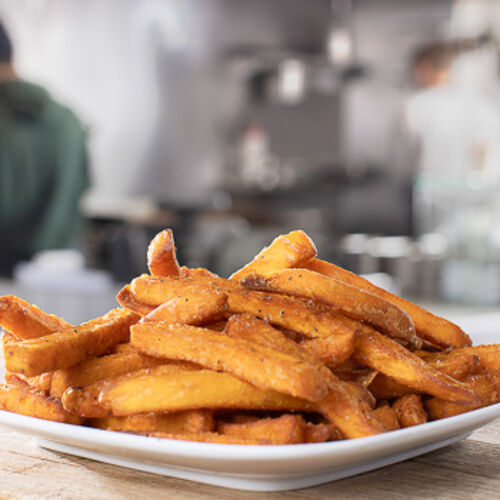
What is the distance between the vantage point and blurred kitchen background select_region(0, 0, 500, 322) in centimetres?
539

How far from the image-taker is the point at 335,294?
0.74m

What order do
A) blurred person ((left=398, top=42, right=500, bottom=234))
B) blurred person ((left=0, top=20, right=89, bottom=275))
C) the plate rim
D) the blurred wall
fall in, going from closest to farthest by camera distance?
the plate rim, blurred person ((left=398, top=42, right=500, bottom=234)), blurred person ((left=0, top=20, right=89, bottom=275)), the blurred wall

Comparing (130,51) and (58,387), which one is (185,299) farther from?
(130,51)

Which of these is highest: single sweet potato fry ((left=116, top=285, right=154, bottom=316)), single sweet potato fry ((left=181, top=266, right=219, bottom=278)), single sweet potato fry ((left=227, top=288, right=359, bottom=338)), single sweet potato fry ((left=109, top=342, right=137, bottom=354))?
single sweet potato fry ((left=181, top=266, right=219, bottom=278))

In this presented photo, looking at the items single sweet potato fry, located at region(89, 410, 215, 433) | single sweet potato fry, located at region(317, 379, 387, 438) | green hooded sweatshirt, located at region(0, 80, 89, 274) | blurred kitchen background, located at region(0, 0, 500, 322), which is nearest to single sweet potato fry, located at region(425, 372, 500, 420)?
single sweet potato fry, located at region(317, 379, 387, 438)

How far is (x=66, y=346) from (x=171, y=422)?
0.41ft

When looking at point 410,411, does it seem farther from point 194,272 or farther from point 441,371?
point 194,272

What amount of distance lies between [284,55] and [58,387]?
497cm

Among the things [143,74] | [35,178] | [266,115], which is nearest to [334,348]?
[266,115]

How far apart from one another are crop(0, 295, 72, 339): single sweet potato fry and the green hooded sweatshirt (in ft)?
17.0

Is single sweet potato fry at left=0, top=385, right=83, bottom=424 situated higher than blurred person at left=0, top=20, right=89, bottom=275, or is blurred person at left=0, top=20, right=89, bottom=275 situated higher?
blurred person at left=0, top=20, right=89, bottom=275

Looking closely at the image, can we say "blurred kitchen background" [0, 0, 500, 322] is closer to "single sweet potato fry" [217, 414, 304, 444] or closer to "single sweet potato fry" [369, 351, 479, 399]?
"single sweet potato fry" [369, 351, 479, 399]

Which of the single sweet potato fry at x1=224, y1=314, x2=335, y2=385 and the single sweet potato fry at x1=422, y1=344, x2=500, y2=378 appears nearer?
the single sweet potato fry at x1=224, y1=314, x2=335, y2=385

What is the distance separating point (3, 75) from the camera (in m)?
6.10
